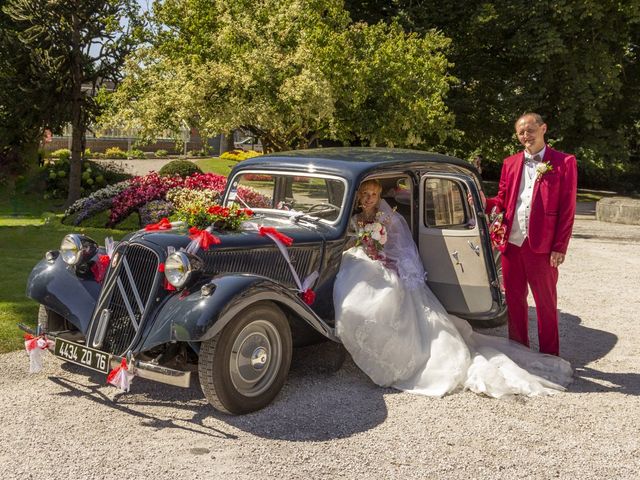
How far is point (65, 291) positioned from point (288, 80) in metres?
11.0

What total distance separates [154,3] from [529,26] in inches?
501

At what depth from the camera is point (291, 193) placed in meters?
6.86

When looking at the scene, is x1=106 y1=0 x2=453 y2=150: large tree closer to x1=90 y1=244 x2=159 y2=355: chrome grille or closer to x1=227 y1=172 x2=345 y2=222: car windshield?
x1=227 y1=172 x2=345 y2=222: car windshield

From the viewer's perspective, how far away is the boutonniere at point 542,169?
243 inches

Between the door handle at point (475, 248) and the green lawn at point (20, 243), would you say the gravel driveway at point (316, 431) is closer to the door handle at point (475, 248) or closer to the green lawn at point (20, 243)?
the green lawn at point (20, 243)

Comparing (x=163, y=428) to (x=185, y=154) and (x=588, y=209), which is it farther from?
(x=185, y=154)

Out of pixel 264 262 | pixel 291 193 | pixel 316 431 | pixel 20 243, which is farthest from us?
pixel 20 243

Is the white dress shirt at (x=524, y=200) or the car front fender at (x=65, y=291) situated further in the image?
the white dress shirt at (x=524, y=200)

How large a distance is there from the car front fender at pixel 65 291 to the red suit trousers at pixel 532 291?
3.90m

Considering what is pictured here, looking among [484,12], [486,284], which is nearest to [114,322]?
[486,284]

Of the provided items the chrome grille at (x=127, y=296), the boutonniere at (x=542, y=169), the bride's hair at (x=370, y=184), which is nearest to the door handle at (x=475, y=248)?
the boutonniere at (x=542, y=169)

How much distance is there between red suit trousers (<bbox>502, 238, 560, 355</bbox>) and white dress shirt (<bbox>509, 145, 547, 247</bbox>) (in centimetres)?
9

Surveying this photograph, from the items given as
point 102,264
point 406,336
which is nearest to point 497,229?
point 406,336

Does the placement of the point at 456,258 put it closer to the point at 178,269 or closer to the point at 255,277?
the point at 255,277
